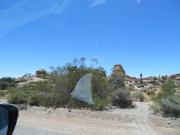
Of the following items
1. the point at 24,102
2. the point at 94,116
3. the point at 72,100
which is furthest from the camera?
the point at 24,102

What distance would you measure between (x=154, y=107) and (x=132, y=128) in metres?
9.48

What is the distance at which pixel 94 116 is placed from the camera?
20625mm

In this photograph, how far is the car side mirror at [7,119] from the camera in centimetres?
284

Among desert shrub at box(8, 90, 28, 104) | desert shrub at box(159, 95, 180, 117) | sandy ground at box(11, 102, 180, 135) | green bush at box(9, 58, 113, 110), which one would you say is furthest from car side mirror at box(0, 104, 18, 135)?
desert shrub at box(8, 90, 28, 104)

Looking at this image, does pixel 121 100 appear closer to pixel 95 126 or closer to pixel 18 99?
pixel 18 99

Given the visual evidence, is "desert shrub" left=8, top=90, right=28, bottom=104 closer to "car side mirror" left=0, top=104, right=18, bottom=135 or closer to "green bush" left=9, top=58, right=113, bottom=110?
"green bush" left=9, top=58, right=113, bottom=110

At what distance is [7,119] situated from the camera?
295 centimetres

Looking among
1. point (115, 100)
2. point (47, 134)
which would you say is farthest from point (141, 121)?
point (115, 100)

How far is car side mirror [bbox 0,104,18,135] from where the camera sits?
2841 millimetres

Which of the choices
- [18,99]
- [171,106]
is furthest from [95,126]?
[18,99]

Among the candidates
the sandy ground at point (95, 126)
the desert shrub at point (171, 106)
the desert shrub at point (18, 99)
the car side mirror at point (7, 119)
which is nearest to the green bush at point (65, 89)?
the desert shrub at point (18, 99)

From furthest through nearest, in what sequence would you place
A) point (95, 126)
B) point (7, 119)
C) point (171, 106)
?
point (171, 106), point (95, 126), point (7, 119)

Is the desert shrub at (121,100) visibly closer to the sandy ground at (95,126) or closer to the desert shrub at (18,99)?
the desert shrub at (18,99)

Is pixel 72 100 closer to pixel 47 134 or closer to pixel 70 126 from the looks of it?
pixel 70 126
